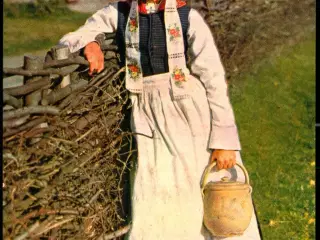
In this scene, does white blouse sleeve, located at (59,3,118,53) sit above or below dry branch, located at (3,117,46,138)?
above

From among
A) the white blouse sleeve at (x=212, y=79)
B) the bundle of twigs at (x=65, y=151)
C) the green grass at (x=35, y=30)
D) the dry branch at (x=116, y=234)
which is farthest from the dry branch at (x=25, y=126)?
the green grass at (x=35, y=30)

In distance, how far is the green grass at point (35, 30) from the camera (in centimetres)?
1002

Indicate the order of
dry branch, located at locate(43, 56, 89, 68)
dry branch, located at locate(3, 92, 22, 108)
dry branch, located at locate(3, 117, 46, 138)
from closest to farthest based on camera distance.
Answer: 1. dry branch, located at locate(3, 117, 46, 138)
2. dry branch, located at locate(3, 92, 22, 108)
3. dry branch, located at locate(43, 56, 89, 68)

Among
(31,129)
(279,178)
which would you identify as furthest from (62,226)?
(279,178)

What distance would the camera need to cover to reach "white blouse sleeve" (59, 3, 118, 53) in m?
4.82

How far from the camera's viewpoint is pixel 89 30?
4.92 m

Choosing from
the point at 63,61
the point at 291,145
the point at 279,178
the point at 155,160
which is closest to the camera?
the point at 63,61

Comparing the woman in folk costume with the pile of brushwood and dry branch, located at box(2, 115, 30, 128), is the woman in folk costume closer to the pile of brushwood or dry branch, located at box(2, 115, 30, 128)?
the pile of brushwood

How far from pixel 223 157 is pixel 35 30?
6222 millimetres

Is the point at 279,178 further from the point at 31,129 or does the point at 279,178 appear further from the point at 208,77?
the point at 31,129

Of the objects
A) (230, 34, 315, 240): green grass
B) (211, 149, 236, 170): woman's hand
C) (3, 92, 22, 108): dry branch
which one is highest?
(3, 92, 22, 108): dry branch

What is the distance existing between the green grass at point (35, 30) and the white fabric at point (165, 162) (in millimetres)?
4773

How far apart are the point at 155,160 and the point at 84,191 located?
2.15ft

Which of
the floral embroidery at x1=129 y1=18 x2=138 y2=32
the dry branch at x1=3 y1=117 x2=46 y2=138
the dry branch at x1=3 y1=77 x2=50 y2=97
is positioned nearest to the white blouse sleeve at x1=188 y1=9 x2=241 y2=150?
the floral embroidery at x1=129 y1=18 x2=138 y2=32
